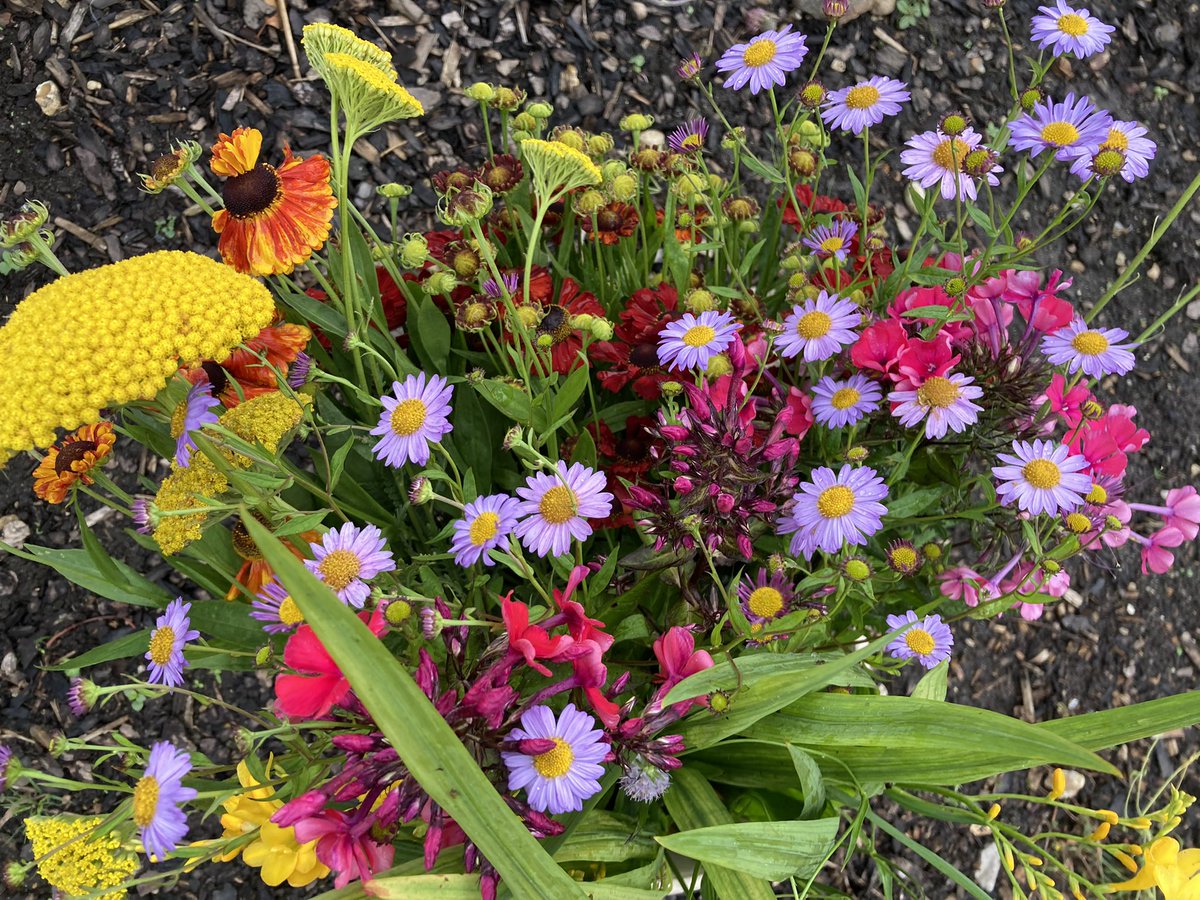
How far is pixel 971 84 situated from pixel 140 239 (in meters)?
1.81

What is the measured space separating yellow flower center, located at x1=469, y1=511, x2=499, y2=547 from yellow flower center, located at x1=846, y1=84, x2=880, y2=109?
2.24 ft

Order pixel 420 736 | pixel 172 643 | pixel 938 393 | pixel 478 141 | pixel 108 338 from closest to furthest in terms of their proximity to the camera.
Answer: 1. pixel 420 736
2. pixel 108 338
3. pixel 172 643
4. pixel 938 393
5. pixel 478 141

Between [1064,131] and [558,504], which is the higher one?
[1064,131]

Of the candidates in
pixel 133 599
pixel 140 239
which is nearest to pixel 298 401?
pixel 133 599

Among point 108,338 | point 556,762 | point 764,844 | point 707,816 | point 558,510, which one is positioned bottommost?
point 707,816

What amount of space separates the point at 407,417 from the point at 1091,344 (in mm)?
783

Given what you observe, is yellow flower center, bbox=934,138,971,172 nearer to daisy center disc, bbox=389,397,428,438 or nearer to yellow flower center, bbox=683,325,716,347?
yellow flower center, bbox=683,325,716,347

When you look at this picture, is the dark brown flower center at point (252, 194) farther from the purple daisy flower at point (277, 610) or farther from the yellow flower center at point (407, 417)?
the purple daisy flower at point (277, 610)

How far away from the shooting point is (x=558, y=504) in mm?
948

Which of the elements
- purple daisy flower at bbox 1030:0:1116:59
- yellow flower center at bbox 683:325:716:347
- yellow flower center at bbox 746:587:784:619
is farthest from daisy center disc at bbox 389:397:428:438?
purple daisy flower at bbox 1030:0:1116:59

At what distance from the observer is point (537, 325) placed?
1.07 m

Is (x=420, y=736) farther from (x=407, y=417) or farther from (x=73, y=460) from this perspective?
(x=73, y=460)

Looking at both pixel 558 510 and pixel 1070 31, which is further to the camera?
pixel 1070 31

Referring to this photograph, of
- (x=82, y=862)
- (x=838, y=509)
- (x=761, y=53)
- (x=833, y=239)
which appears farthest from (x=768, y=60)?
(x=82, y=862)
